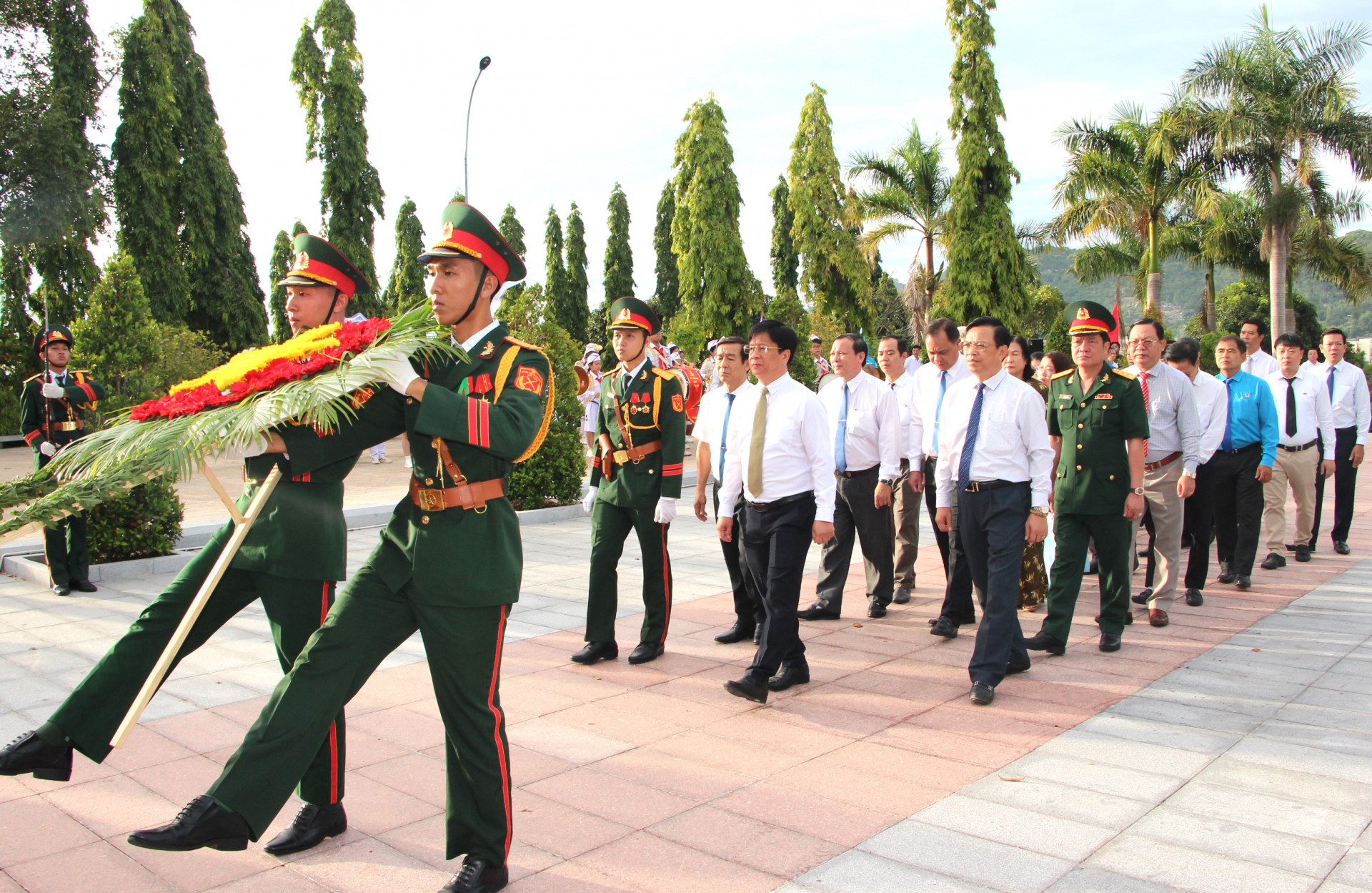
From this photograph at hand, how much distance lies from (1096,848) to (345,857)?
2.46 meters

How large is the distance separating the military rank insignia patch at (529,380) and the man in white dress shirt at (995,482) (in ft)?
9.82

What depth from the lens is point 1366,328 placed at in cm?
11688

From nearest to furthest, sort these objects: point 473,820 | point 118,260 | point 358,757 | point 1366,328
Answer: point 473,820, point 358,757, point 118,260, point 1366,328

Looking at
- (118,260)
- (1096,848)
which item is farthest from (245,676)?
(118,260)

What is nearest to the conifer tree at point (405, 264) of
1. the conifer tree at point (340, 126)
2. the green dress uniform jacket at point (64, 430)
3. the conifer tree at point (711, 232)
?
the conifer tree at point (340, 126)

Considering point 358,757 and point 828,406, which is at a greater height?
point 828,406

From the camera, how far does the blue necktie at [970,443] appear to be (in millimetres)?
5316

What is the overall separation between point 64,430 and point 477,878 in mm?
6817

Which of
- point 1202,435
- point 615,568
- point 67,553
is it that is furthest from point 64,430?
point 1202,435

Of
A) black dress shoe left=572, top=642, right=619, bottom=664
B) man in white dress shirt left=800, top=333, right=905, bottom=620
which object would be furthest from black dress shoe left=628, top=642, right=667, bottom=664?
man in white dress shirt left=800, top=333, right=905, bottom=620

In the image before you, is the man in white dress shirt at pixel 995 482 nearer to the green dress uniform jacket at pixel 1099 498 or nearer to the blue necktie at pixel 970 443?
the blue necktie at pixel 970 443

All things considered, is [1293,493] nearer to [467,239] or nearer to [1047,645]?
[1047,645]

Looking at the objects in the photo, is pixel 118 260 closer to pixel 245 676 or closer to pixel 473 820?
pixel 245 676

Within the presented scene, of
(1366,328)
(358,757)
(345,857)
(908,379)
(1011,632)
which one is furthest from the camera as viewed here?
(1366,328)
